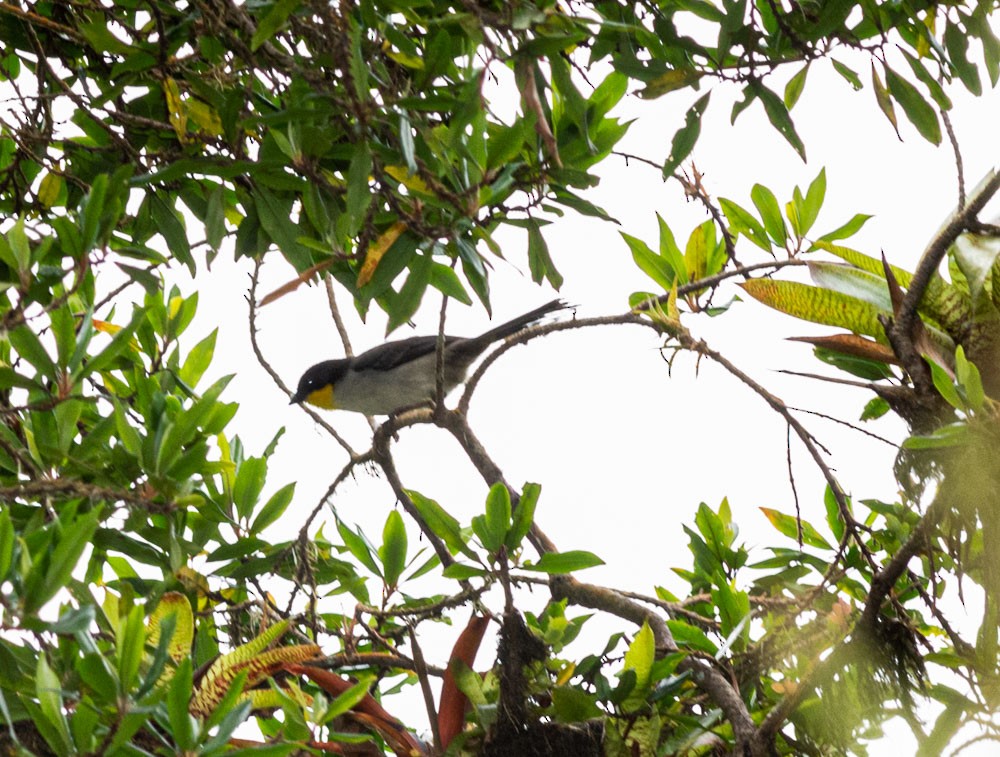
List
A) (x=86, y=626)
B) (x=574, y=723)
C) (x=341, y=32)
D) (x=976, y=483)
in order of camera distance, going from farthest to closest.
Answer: (x=574, y=723) < (x=976, y=483) < (x=341, y=32) < (x=86, y=626)

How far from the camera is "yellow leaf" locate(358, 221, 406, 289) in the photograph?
240cm

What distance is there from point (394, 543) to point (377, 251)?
2.79ft

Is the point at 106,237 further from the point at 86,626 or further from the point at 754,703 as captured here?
the point at 754,703

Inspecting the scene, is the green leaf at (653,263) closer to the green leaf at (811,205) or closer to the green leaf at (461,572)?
the green leaf at (811,205)

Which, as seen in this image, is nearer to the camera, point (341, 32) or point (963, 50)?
point (341, 32)

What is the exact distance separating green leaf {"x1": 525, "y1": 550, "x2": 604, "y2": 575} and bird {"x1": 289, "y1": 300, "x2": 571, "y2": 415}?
165 inches

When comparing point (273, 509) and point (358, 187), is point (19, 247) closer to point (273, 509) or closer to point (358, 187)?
point (358, 187)

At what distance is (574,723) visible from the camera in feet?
7.40

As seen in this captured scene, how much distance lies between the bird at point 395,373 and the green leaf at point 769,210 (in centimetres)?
376

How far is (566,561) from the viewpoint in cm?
250

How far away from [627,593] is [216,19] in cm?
196

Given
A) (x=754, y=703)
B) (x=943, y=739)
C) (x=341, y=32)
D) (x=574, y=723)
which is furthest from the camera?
(x=754, y=703)

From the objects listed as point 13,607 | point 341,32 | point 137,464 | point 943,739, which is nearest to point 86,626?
point 13,607

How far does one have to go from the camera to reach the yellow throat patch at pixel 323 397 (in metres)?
7.80
